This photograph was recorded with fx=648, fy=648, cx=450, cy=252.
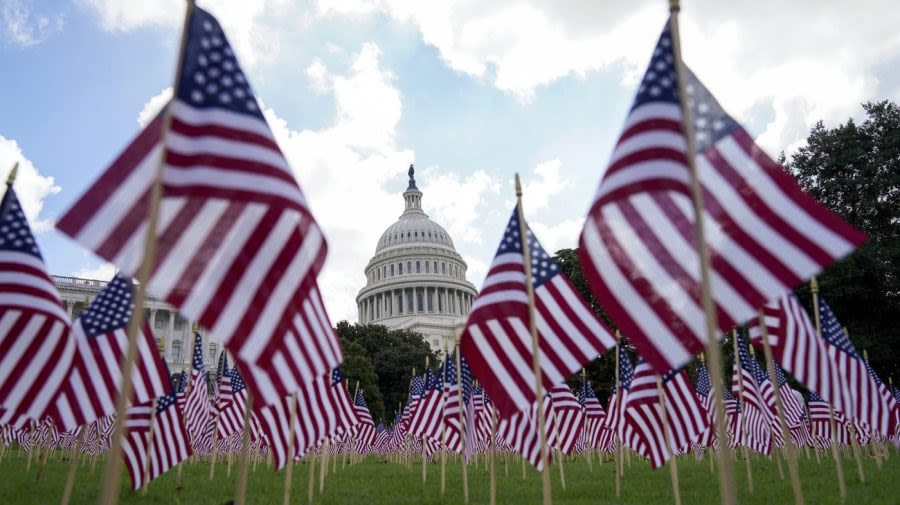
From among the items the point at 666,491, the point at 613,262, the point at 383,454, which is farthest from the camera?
the point at 383,454

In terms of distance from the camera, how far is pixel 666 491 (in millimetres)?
14016

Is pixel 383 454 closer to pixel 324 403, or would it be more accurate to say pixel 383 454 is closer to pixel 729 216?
pixel 324 403

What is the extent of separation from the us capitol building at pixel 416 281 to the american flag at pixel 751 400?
103m

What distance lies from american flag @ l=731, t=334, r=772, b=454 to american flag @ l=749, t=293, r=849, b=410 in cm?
508

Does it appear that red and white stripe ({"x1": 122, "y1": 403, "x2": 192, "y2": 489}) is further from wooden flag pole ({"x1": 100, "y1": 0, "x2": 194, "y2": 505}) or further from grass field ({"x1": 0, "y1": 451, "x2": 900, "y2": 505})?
wooden flag pole ({"x1": 100, "y1": 0, "x2": 194, "y2": 505})

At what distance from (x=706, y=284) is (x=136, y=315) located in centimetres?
375

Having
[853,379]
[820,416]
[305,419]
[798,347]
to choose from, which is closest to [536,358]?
[798,347]

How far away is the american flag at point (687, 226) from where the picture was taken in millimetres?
5074

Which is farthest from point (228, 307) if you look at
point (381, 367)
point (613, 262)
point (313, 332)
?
point (381, 367)

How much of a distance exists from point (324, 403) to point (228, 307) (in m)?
6.91

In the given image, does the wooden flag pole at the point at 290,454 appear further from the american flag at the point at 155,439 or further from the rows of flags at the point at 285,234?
the rows of flags at the point at 285,234

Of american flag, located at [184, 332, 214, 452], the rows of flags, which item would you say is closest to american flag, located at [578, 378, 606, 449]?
american flag, located at [184, 332, 214, 452]

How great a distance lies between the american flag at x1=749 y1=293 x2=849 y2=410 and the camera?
8.88m

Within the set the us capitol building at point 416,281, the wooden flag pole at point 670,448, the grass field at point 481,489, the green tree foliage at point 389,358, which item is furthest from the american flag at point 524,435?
the us capitol building at point 416,281
